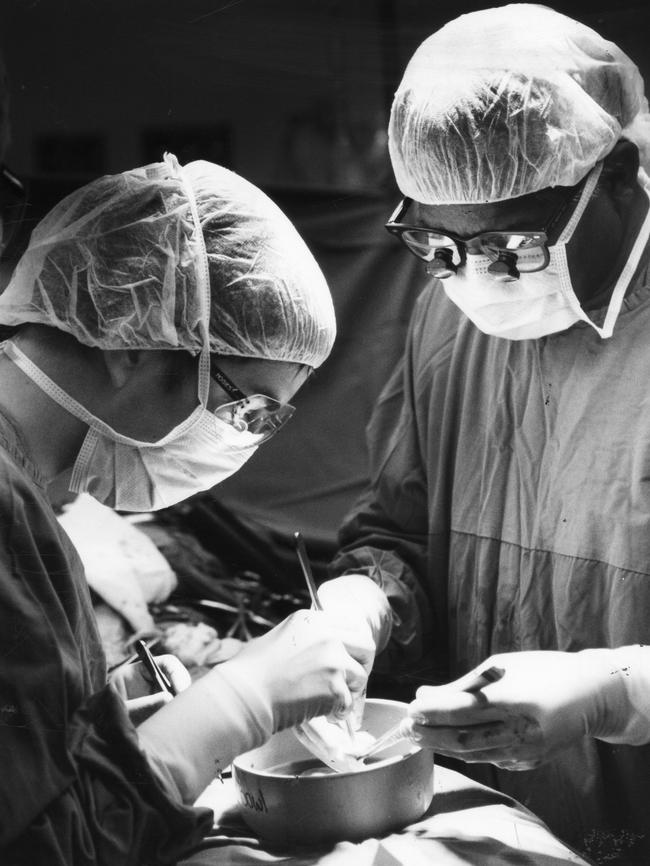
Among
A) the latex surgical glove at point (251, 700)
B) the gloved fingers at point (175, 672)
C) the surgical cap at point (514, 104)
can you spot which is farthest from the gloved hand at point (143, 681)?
the surgical cap at point (514, 104)

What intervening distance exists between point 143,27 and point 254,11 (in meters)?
0.16

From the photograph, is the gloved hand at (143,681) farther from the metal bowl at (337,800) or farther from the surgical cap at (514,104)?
the surgical cap at (514,104)

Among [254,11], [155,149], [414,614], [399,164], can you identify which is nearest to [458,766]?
[414,614]

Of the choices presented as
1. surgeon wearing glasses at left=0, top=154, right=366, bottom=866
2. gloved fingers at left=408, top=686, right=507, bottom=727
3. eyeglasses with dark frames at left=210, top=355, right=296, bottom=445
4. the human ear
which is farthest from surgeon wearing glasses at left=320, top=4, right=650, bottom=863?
the human ear

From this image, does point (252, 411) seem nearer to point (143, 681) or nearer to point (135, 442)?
point (135, 442)

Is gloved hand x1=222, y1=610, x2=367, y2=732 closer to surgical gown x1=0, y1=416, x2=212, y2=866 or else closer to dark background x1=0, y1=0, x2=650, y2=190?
surgical gown x1=0, y1=416, x2=212, y2=866

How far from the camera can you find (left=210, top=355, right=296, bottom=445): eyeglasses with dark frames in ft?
4.94

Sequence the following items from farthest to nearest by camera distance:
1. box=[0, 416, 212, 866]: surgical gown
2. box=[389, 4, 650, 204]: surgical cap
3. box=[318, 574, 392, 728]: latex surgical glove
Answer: box=[318, 574, 392, 728]: latex surgical glove → box=[389, 4, 650, 204]: surgical cap → box=[0, 416, 212, 866]: surgical gown

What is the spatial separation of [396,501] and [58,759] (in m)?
1.03

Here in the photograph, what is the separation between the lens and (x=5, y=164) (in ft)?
4.34

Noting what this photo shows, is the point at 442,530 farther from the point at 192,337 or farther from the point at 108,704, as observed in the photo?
the point at 108,704

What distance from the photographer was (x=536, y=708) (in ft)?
4.81

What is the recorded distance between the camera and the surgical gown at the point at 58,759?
3.67 feet

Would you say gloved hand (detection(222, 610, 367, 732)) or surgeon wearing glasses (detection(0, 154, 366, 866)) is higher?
surgeon wearing glasses (detection(0, 154, 366, 866))
